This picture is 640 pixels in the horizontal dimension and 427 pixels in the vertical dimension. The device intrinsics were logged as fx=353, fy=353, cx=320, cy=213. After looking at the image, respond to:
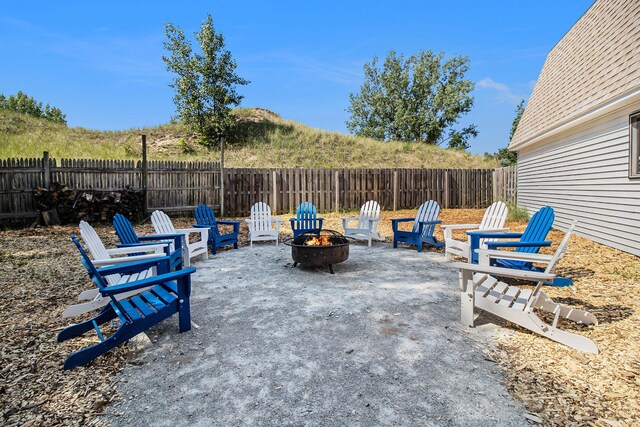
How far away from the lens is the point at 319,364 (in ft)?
8.40

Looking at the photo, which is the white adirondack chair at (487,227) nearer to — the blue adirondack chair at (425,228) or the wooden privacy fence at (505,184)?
the blue adirondack chair at (425,228)

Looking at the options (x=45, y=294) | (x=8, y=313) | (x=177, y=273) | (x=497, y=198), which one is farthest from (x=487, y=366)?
(x=497, y=198)

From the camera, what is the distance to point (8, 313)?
11.8ft

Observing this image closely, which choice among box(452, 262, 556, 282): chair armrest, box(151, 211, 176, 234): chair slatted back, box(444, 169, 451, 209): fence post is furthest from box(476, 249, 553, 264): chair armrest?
box(444, 169, 451, 209): fence post

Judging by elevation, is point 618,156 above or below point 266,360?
above

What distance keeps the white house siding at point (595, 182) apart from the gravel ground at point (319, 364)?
14.1 feet

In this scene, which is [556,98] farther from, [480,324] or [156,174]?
[156,174]

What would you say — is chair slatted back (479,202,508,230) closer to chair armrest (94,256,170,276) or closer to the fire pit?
the fire pit

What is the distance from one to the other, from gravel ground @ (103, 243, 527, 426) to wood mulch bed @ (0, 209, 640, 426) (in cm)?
17

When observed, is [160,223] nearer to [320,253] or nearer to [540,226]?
[320,253]

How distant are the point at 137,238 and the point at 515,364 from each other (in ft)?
14.2

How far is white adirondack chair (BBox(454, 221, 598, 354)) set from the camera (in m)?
2.81

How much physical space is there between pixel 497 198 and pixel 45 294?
→ 47.2 feet

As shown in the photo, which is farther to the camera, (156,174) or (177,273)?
(156,174)
